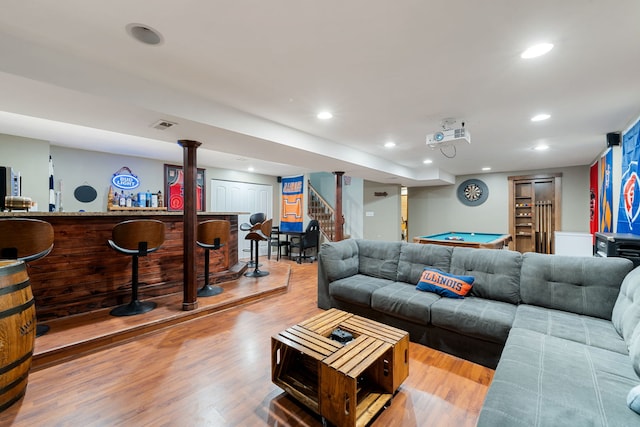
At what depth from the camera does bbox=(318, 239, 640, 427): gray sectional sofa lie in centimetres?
119

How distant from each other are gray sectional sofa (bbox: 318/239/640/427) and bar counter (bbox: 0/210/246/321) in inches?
81.8

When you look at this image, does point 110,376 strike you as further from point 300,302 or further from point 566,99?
point 566,99

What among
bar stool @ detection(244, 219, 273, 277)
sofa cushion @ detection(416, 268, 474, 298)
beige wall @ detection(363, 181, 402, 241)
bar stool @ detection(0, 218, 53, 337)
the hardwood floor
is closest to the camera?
the hardwood floor

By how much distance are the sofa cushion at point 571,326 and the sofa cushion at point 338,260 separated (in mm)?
1693

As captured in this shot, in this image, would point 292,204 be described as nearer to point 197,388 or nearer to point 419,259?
point 419,259

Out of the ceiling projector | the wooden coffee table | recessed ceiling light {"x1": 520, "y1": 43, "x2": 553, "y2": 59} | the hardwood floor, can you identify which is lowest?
the hardwood floor

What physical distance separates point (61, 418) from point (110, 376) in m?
0.42

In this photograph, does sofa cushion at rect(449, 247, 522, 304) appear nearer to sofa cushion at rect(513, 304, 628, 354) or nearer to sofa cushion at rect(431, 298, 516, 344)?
sofa cushion at rect(431, 298, 516, 344)

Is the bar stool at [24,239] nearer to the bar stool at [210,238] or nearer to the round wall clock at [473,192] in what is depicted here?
the bar stool at [210,238]

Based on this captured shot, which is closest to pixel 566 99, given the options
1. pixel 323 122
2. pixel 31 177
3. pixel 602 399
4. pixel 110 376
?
pixel 323 122

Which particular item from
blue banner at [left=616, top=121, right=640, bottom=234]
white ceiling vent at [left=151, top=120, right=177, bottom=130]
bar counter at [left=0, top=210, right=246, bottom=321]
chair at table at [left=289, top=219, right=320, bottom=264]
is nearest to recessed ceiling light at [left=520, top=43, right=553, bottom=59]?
blue banner at [left=616, top=121, right=640, bottom=234]

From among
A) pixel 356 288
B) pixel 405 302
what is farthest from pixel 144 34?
pixel 405 302

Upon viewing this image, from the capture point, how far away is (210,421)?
63.7 inches

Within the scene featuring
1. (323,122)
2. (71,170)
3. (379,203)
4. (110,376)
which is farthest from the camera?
(379,203)
